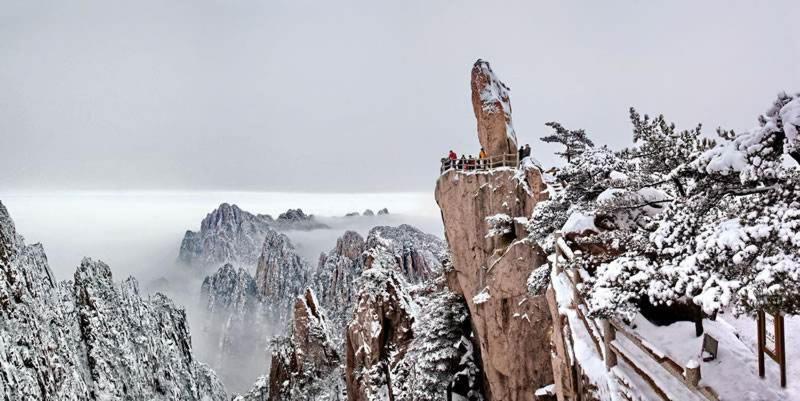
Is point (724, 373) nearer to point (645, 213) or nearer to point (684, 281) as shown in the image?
point (684, 281)

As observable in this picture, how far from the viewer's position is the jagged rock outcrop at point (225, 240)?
572 ft

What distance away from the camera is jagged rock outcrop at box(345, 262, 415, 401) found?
2950cm

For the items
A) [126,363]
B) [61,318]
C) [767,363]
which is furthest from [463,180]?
[126,363]

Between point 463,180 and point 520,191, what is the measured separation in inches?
126

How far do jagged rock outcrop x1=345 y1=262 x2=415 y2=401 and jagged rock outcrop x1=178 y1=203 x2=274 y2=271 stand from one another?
5894 inches

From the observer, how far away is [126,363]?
3500 centimetres

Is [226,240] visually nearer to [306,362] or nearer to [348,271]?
[348,271]

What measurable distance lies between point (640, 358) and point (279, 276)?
118 meters

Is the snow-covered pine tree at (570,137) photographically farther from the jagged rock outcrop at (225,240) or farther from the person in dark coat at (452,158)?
the jagged rock outcrop at (225,240)

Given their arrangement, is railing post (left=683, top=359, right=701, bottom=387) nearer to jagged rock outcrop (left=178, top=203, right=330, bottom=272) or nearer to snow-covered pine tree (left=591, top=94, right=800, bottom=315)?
snow-covered pine tree (left=591, top=94, right=800, bottom=315)

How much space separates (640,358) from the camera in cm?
654

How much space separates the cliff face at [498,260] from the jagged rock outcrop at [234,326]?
3860 inches

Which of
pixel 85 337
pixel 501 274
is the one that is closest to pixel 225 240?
pixel 85 337

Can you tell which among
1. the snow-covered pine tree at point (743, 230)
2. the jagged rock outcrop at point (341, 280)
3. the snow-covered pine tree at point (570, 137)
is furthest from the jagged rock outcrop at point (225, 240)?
the snow-covered pine tree at point (743, 230)
